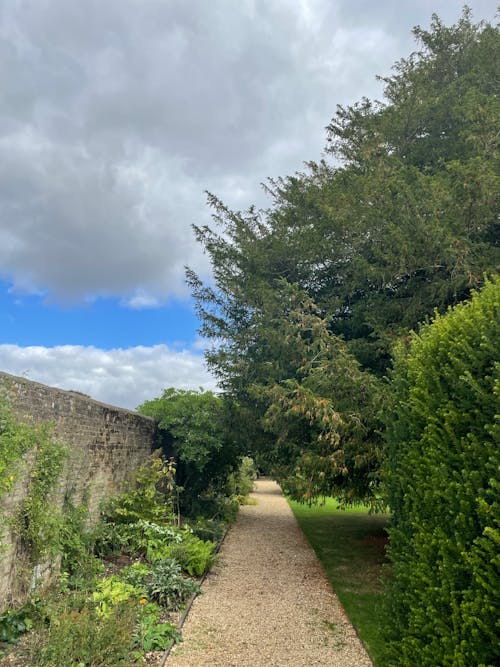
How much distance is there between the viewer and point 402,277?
9891mm

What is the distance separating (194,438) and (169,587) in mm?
6022

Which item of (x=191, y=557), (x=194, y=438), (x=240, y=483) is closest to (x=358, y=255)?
(x=194, y=438)

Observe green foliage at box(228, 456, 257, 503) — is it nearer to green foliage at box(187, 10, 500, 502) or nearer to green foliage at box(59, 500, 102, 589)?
green foliage at box(187, 10, 500, 502)

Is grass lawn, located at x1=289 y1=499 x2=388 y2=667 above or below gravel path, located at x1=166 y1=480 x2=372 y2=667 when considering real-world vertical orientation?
below

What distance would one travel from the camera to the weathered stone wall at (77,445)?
5.46 metres

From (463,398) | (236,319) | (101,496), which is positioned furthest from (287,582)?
(463,398)

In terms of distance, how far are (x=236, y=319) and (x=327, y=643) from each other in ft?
23.6

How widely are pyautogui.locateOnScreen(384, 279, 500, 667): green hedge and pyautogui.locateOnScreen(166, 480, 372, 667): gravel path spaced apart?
2.28m

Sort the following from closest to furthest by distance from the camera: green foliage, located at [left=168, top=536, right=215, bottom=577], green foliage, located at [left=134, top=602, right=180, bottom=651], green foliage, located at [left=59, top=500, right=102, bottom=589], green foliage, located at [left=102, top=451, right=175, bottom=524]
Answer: green foliage, located at [left=134, top=602, right=180, bottom=651], green foliage, located at [left=59, top=500, right=102, bottom=589], green foliage, located at [left=168, top=536, right=215, bottom=577], green foliage, located at [left=102, top=451, right=175, bottom=524]

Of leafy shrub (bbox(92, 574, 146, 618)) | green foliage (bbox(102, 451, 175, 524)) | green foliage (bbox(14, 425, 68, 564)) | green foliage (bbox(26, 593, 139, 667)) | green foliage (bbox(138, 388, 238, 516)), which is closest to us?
green foliage (bbox(26, 593, 139, 667))

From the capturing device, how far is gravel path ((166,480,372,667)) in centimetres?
523

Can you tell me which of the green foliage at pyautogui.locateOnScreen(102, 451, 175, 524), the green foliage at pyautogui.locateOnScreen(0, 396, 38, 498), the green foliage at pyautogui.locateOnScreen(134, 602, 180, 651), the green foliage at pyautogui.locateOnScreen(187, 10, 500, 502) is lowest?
the green foliage at pyautogui.locateOnScreen(134, 602, 180, 651)

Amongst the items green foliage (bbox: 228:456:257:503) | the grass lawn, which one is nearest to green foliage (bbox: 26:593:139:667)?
the grass lawn

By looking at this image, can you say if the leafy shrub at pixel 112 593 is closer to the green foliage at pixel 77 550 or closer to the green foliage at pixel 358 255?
the green foliage at pixel 77 550
